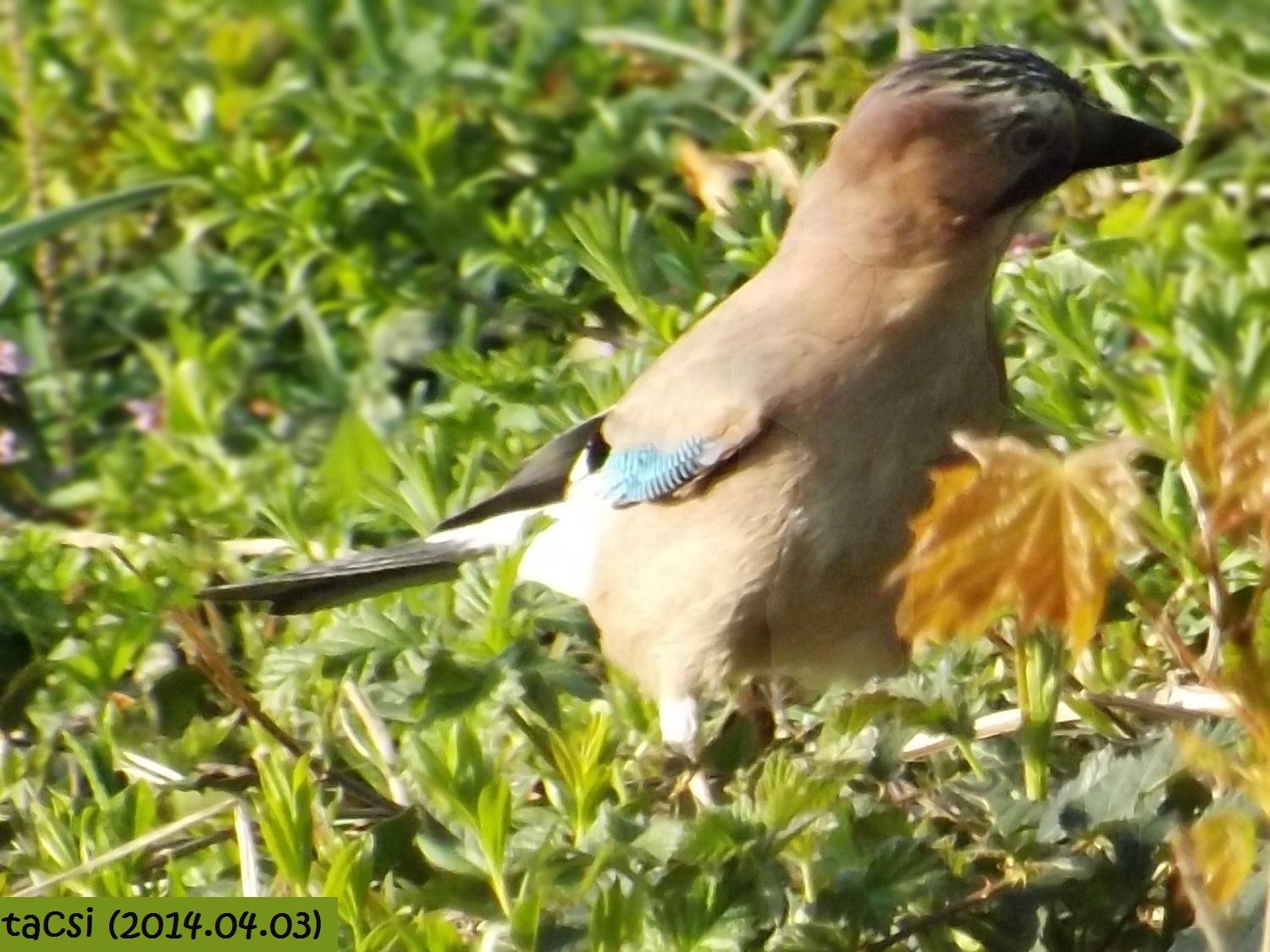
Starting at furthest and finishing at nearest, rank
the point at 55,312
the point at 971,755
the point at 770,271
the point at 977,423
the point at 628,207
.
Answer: the point at 55,312
the point at 628,207
the point at 770,271
the point at 977,423
the point at 971,755

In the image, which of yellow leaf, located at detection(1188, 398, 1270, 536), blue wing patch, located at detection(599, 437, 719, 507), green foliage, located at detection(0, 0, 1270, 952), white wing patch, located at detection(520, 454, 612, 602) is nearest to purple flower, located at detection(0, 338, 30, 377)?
green foliage, located at detection(0, 0, 1270, 952)

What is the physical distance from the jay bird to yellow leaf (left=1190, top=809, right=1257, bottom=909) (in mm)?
985

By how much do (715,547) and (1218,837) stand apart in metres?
1.19

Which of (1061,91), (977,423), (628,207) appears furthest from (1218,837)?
(628,207)

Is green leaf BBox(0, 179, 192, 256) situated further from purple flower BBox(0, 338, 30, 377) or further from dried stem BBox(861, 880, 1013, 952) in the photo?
dried stem BBox(861, 880, 1013, 952)

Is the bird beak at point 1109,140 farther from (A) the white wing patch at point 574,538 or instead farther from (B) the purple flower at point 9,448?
(B) the purple flower at point 9,448

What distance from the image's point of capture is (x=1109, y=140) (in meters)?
2.91

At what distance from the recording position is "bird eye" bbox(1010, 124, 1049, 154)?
283 centimetres

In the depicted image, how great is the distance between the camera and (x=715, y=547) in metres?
2.89

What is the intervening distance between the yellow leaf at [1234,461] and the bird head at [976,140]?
3.25ft

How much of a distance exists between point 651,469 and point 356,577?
0.54 m

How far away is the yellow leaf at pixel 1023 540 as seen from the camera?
1.89 m

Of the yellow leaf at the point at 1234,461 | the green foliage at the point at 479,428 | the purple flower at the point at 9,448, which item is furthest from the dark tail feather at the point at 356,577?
the yellow leaf at the point at 1234,461

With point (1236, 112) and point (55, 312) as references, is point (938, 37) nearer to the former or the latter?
point (1236, 112)
